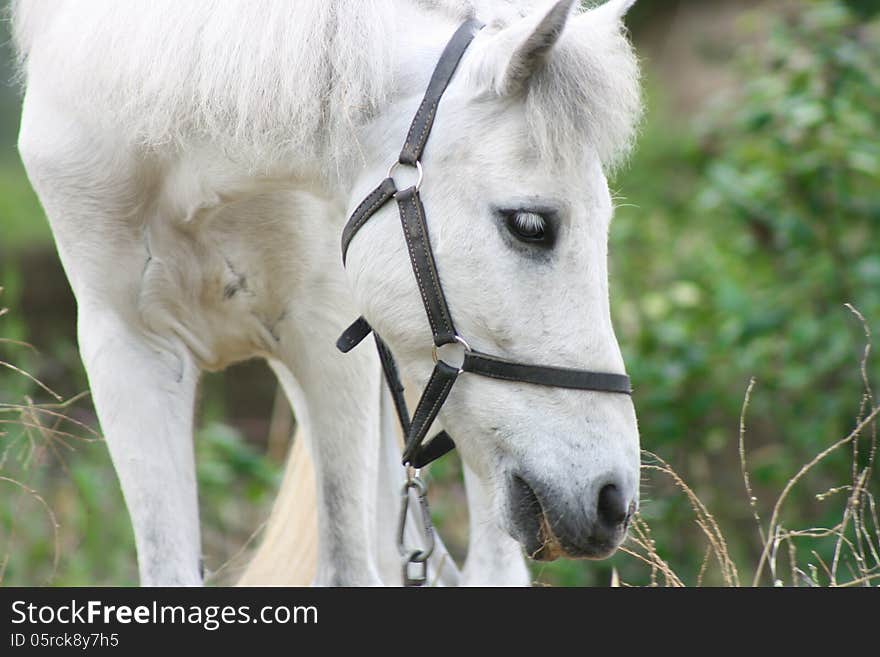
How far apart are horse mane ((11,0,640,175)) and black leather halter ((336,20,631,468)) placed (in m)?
0.11

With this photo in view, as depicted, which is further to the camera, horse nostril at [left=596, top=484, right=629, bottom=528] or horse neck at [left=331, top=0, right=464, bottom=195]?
horse neck at [left=331, top=0, right=464, bottom=195]

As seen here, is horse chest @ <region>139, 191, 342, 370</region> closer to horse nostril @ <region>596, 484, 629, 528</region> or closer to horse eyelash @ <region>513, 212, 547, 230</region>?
horse eyelash @ <region>513, 212, 547, 230</region>

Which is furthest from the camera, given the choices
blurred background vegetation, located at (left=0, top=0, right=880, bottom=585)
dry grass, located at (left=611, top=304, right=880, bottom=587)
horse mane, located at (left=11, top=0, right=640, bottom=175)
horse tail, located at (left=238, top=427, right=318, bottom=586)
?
blurred background vegetation, located at (left=0, top=0, right=880, bottom=585)

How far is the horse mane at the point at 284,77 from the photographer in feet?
5.88

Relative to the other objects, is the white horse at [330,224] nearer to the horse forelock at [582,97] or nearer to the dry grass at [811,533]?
the horse forelock at [582,97]

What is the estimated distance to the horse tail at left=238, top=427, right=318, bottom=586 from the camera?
9.34ft

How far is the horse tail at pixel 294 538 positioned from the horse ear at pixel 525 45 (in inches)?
52.7

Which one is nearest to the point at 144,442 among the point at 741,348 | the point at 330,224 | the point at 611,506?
the point at 330,224

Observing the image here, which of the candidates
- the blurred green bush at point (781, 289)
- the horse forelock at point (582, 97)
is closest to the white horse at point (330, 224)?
the horse forelock at point (582, 97)

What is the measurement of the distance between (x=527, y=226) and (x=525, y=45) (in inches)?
11.4

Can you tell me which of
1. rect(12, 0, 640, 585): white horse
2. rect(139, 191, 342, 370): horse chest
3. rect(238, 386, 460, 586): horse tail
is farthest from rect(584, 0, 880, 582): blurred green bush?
rect(139, 191, 342, 370): horse chest

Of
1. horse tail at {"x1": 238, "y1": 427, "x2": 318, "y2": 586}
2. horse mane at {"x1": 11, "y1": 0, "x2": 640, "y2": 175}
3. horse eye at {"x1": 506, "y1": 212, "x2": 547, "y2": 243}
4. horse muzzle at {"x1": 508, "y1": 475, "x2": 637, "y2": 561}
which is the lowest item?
horse muzzle at {"x1": 508, "y1": 475, "x2": 637, "y2": 561}
